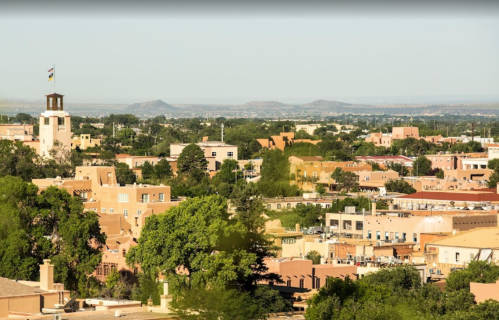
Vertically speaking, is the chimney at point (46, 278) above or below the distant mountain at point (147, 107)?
below

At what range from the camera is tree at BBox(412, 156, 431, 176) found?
66625mm

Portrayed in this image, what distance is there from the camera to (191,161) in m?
62.6

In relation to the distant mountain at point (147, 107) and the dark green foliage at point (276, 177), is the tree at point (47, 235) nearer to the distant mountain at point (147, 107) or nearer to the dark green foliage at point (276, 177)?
the dark green foliage at point (276, 177)

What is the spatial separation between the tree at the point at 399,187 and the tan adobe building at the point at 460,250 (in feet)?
75.3

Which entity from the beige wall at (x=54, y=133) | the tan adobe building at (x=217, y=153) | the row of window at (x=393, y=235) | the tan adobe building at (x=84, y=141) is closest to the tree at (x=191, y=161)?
the tan adobe building at (x=217, y=153)

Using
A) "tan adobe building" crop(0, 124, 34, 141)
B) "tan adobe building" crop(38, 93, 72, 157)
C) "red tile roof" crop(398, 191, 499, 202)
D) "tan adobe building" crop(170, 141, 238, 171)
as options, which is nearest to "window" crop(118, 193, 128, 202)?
"red tile roof" crop(398, 191, 499, 202)

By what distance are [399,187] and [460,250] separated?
24.7 metres

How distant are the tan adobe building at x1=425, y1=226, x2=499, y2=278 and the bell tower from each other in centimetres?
2565

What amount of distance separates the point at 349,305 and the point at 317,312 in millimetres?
555

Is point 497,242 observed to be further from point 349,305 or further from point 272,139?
point 272,139

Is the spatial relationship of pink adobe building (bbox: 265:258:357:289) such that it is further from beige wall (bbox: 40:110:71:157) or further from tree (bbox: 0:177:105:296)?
beige wall (bbox: 40:110:71:157)

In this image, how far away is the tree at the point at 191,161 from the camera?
203ft

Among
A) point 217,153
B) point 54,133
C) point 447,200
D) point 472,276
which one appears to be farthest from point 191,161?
point 472,276

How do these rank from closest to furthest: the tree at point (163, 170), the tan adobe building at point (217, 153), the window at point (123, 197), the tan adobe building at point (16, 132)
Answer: the window at point (123, 197) < the tree at point (163, 170) < the tan adobe building at point (16, 132) < the tan adobe building at point (217, 153)
